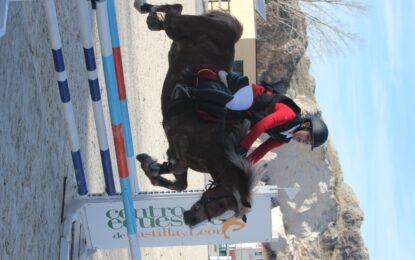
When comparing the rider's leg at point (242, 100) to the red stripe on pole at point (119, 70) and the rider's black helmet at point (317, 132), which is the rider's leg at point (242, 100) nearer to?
the rider's black helmet at point (317, 132)

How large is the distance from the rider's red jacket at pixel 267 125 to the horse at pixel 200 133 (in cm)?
6

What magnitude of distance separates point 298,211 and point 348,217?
3.05 m

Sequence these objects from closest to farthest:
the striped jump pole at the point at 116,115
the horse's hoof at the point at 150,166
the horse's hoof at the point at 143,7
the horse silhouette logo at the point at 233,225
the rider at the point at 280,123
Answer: the rider at the point at 280,123, the striped jump pole at the point at 116,115, the horse's hoof at the point at 150,166, the horse silhouette logo at the point at 233,225, the horse's hoof at the point at 143,7

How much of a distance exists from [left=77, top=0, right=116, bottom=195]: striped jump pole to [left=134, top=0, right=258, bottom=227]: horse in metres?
0.24

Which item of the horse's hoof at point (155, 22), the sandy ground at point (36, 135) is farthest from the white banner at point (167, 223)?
the horse's hoof at point (155, 22)

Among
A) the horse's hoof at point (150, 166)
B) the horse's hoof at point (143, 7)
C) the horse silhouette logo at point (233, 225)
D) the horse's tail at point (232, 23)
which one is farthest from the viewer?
the horse's hoof at point (143, 7)

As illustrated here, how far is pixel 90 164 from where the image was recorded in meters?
4.43

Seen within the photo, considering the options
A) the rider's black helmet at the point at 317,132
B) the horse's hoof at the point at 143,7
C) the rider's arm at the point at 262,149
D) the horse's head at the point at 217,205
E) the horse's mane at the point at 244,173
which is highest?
the horse's hoof at the point at 143,7

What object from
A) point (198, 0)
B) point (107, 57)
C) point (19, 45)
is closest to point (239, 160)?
point (107, 57)

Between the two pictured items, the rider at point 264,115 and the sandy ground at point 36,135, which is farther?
the rider at point 264,115

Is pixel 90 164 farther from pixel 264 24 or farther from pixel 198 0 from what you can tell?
pixel 264 24

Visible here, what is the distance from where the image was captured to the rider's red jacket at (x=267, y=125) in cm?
283

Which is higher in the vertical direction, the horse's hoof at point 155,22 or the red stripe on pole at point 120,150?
the horse's hoof at point 155,22

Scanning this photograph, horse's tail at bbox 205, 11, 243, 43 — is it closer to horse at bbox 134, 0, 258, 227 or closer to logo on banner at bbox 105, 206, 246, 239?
horse at bbox 134, 0, 258, 227
